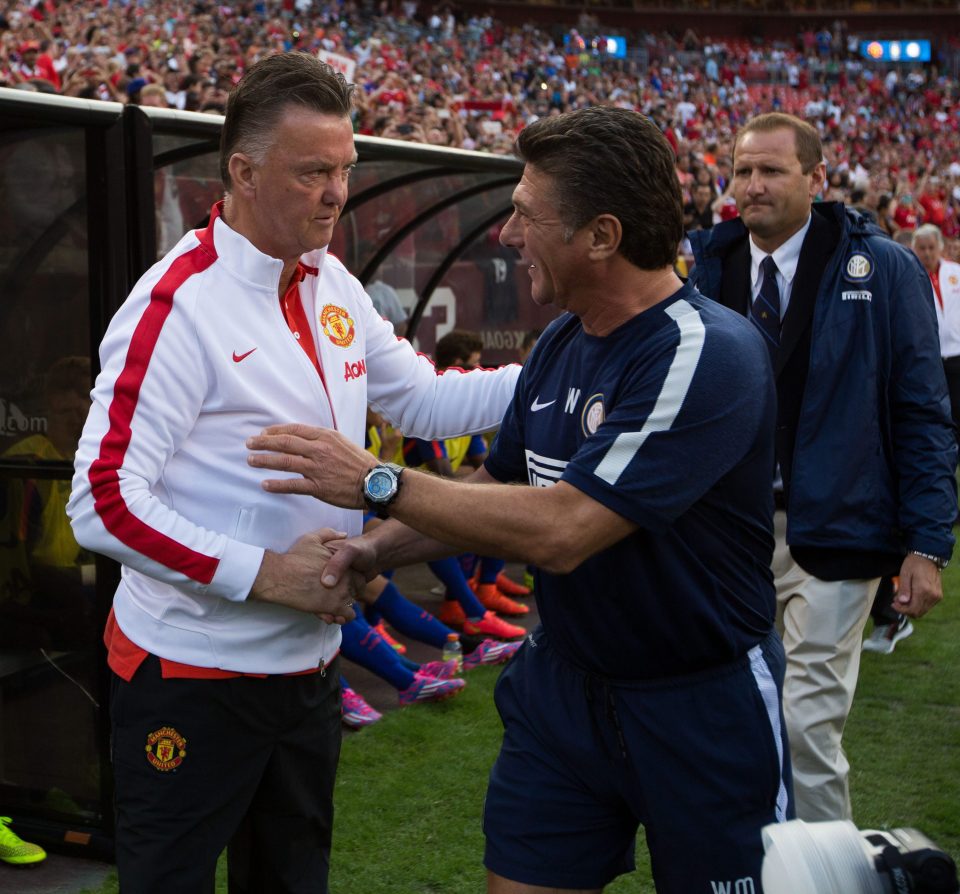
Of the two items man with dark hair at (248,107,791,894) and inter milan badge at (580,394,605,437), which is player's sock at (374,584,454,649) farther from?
inter milan badge at (580,394,605,437)

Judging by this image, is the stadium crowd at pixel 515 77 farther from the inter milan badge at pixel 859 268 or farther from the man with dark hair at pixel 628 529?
the man with dark hair at pixel 628 529

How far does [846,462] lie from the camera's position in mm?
3406

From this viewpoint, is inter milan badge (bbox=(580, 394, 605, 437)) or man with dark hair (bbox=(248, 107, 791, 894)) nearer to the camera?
man with dark hair (bbox=(248, 107, 791, 894))

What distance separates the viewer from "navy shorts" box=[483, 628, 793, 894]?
2.15m

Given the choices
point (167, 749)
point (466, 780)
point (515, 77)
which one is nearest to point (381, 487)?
point (167, 749)

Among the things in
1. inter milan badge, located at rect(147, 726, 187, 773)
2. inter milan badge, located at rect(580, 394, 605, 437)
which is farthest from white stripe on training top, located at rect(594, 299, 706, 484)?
inter milan badge, located at rect(147, 726, 187, 773)

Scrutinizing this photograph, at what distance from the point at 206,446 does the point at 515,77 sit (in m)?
29.4

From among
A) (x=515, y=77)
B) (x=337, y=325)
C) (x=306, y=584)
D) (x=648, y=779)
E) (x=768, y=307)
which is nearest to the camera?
(x=648, y=779)

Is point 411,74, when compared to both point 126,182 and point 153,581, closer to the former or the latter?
point 126,182

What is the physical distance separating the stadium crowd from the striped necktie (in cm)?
672

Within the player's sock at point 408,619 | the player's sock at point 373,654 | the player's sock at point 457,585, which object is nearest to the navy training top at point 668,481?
the player's sock at point 373,654

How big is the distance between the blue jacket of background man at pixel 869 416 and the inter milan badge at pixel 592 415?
4.72 ft

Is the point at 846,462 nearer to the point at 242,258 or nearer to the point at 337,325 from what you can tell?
the point at 337,325

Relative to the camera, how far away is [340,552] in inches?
92.3
